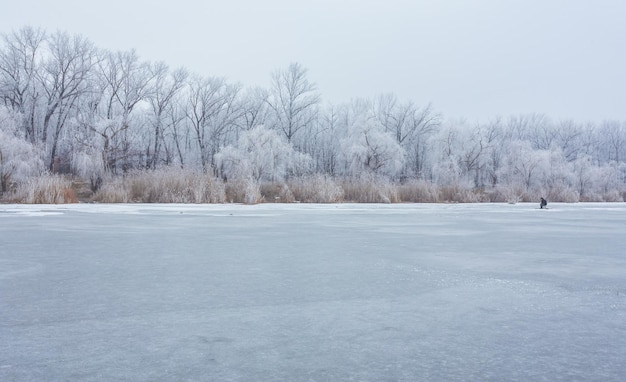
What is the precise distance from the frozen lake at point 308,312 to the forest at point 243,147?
12916 millimetres

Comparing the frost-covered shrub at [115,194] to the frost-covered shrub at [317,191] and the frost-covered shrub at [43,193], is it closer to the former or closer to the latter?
the frost-covered shrub at [43,193]

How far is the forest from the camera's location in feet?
65.9

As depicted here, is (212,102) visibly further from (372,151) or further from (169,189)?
(169,189)

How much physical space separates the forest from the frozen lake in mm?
12916

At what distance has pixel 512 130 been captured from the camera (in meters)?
67.8

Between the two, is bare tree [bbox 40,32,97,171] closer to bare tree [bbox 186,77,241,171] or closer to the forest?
the forest

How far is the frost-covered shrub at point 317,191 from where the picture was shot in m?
19.4

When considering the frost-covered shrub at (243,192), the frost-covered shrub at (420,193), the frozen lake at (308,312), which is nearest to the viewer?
the frozen lake at (308,312)

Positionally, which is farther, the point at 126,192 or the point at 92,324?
the point at 126,192

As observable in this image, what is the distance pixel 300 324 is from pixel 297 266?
79.2 inches

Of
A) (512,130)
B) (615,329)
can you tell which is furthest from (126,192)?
(512,130)

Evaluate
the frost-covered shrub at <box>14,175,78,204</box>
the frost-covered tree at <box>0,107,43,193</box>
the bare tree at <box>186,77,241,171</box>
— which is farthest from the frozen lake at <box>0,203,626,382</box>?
the bare tree at <box>186,77,241,171</box>

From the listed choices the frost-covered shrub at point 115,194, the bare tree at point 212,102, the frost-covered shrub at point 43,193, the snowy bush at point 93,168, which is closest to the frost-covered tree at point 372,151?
the bare tree at point 212,102

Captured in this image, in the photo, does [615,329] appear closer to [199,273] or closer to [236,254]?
[199,273]
